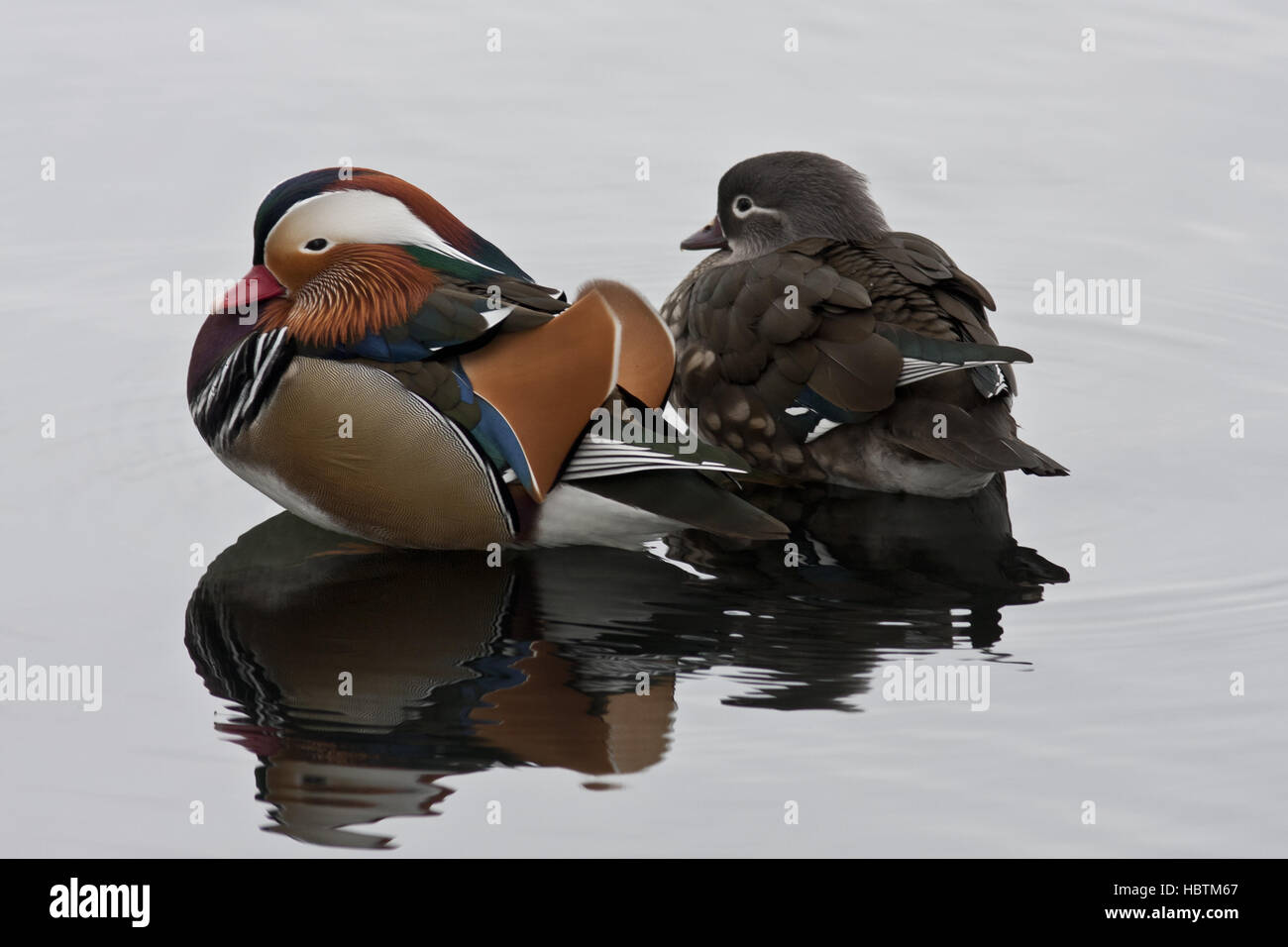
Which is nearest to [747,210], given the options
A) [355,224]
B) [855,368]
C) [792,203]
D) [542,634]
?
[792,203]

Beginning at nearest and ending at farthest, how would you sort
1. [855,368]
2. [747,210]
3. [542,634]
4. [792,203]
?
[542,634]
[855,368]
[792,203]
[747,210]

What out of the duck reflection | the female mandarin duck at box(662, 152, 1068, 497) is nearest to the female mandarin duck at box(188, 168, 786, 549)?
the duck reflection

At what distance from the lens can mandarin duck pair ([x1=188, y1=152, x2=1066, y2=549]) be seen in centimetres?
631

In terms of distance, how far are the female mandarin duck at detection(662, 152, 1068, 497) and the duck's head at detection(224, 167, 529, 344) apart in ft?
3.28

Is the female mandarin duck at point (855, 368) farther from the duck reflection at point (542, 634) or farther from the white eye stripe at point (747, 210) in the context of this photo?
the white eye stripe at point (747, 210)

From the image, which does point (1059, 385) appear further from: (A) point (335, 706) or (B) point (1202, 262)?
(A) point (335, 706)

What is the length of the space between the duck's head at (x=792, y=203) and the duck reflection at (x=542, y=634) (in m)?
1.16

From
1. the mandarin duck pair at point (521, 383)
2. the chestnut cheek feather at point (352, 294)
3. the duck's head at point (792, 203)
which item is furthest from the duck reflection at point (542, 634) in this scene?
the duck's head at point (792, 203)

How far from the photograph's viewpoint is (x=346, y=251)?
6566 mm

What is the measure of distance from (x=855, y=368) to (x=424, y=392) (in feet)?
4.99

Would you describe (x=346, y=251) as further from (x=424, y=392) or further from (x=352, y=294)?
(x=424, y=392)

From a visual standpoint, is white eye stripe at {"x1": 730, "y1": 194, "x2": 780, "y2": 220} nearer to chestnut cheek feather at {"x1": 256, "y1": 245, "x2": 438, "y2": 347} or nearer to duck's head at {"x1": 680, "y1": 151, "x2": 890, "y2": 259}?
duck's head at {"x1": 680, "y1": 151, "x2": 890, "y2": 259}

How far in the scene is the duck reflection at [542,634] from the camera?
536 centimetres

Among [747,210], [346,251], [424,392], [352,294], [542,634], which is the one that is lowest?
[542,634]
